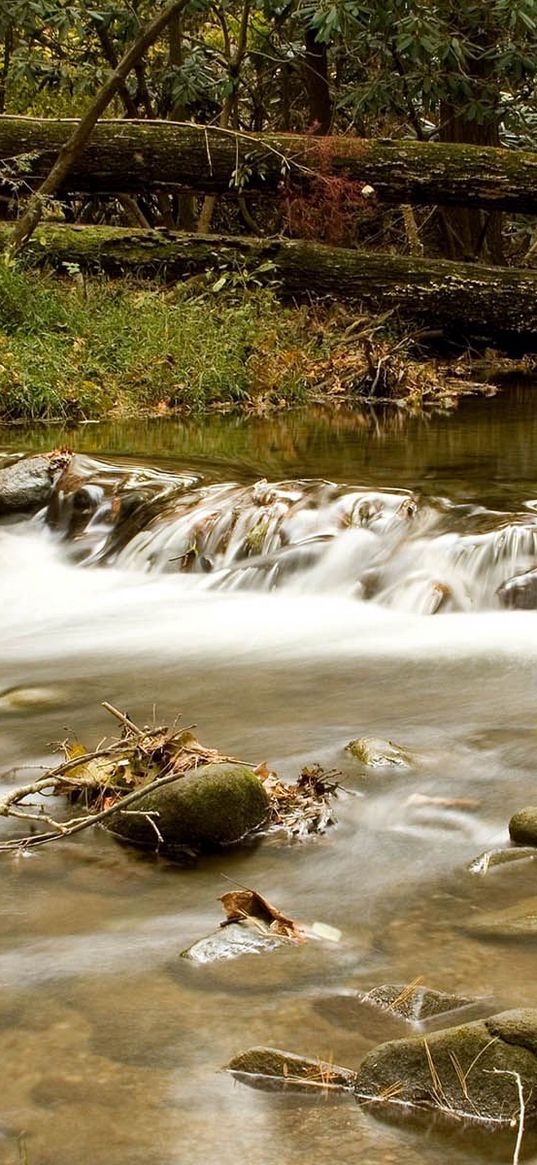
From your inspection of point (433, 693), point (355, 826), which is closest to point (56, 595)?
point (433, 693)

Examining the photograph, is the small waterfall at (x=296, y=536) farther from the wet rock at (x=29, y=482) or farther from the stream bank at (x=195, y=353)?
the stream bank at (x=195, y=353)

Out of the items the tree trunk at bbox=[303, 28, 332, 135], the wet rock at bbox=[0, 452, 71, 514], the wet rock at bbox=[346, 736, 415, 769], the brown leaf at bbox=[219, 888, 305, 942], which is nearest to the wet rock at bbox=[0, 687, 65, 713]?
the wet rock at bbox=[346, 736, 415, 769]

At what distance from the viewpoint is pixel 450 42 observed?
14602 millimetres

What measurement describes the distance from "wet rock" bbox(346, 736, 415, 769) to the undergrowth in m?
7.85

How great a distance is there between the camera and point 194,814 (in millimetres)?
3295

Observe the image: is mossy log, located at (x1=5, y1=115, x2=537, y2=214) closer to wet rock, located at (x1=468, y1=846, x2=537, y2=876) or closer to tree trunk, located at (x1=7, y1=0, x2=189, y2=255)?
tree trunk, located at (x1=7, y1=0, x2=189, y2=255)

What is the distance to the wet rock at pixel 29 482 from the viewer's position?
26.5 feet

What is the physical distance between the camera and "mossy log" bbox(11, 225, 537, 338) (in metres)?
14.4

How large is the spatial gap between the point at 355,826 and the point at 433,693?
1.52 metres

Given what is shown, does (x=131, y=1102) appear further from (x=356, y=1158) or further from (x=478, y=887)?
(x=478, y=887)

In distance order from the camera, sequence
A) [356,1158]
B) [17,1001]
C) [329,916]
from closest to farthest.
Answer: [356,1158] < [17,1001] < [329,916]

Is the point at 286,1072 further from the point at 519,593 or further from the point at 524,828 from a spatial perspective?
the point at 519,593

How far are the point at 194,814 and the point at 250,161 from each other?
491 inches

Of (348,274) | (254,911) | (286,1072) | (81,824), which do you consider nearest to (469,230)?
(348,274)
